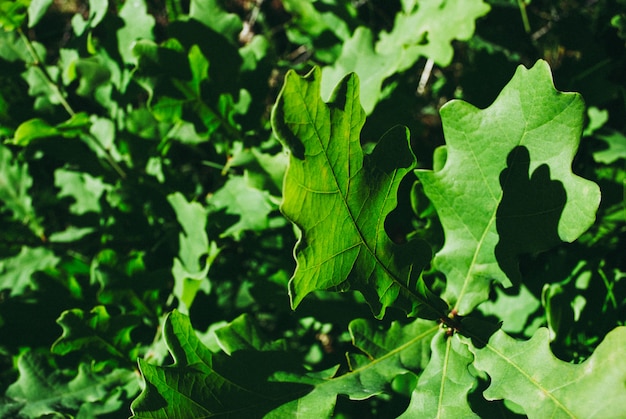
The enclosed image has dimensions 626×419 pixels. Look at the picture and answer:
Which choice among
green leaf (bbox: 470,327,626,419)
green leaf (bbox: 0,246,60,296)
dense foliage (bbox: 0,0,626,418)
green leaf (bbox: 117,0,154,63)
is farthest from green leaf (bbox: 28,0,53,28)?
green leaf (bbox: 470,327,626,419)

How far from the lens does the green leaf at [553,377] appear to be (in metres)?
0.91

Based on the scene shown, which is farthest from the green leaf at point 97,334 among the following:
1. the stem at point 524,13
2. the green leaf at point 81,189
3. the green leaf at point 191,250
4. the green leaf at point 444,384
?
the stem at point 524,13

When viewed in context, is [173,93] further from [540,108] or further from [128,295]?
[540,108]

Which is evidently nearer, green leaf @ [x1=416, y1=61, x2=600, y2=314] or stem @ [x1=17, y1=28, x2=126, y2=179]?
green leaf @ [x1=416, y1=61, x2=600, y2=314]

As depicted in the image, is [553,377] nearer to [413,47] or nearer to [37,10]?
[413,47]

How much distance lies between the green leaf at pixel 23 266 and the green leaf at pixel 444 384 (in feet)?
4.37

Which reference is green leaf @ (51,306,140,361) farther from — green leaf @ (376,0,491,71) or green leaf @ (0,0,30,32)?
green leaf @ (376,0,491,71)

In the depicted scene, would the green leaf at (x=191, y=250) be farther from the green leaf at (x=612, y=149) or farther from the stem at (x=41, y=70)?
the green leaf at (x=612, y=149)

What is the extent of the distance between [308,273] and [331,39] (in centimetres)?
116

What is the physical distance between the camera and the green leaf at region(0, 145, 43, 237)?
2.06 meters

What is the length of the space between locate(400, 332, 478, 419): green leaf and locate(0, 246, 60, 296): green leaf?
133 cm

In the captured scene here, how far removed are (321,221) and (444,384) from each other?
0.46 metres

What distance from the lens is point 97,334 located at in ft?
4.83

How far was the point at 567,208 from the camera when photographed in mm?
1102
